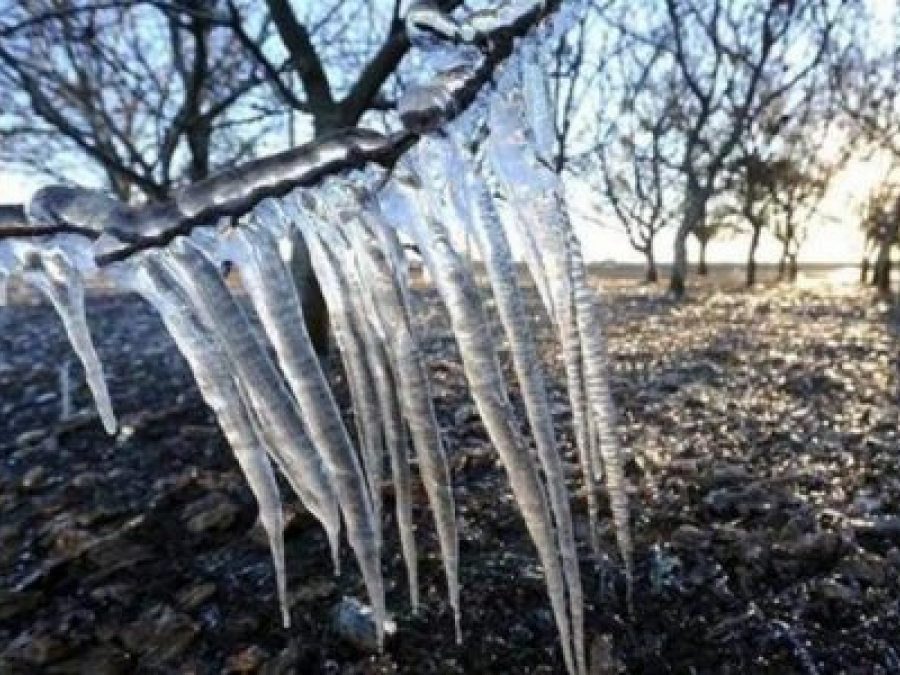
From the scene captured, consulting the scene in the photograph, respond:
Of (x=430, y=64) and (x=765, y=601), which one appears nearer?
(x=430, y=64)

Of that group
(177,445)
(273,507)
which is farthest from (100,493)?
(273,507)

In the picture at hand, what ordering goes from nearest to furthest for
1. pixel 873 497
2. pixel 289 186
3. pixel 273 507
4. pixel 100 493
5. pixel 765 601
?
pixel 289 186
pixel 273 507
pixel 765 601
pixel 873 497
pixel 100 493

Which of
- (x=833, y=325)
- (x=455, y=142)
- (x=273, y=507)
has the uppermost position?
(x=455, y=142)

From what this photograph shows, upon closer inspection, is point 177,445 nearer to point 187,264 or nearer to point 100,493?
point 100,493

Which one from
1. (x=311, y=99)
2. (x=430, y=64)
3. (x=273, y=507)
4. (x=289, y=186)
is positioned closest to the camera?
(x=289, y=186)

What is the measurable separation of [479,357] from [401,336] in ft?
0.42

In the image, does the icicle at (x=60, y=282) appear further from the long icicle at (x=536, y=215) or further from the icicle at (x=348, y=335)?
the long icicle at (x=536, y=215)

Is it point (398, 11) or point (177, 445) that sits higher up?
point (398, 11)

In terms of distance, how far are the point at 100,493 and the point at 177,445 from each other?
0.69 meters

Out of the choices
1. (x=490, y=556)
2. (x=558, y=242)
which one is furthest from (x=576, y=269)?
(x=490, y=556)

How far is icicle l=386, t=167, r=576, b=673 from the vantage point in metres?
1.34

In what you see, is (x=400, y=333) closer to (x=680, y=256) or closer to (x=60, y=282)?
(x=60, y=282)

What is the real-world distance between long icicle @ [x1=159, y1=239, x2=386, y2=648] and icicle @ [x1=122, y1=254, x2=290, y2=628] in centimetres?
4

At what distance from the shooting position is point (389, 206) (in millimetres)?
1314
